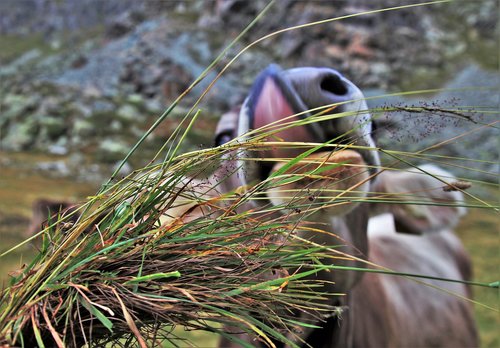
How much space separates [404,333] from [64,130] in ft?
63.1

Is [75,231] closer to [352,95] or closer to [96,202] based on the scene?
[96,202]

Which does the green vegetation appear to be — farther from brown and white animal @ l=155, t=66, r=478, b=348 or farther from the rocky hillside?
the rocky hillside

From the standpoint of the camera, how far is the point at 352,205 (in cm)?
145

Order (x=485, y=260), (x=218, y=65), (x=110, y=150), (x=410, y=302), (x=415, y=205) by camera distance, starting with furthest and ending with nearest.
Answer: (x=218, y=65) < (x=110, y=150) < (x=485, y=260) < (x=410, y=302) < (x=415, y=205)

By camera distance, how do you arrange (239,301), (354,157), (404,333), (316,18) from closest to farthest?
(239,301) < (354,157) < (404,333) < (316,18)

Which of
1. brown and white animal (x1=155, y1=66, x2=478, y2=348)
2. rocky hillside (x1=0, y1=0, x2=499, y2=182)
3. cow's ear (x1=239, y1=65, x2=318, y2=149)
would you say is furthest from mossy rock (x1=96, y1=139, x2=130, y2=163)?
cow's ear (x1=239, y1=65, x2=318, y2=149)

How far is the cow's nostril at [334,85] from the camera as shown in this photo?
149 cm

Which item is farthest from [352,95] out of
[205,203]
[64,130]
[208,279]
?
[64,130]

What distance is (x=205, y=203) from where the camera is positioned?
3.12 ft

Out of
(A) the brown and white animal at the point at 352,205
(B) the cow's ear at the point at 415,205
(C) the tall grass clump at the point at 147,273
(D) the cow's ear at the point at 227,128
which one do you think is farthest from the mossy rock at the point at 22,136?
(C) the tall grass clump at the point at 147,273

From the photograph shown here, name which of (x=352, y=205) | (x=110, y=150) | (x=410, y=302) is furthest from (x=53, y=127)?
(x=352, y=205)

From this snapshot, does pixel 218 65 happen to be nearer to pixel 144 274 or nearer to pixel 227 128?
pixel 227 128

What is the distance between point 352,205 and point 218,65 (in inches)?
733

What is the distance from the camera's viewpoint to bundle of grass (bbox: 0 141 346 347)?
2.63ft
